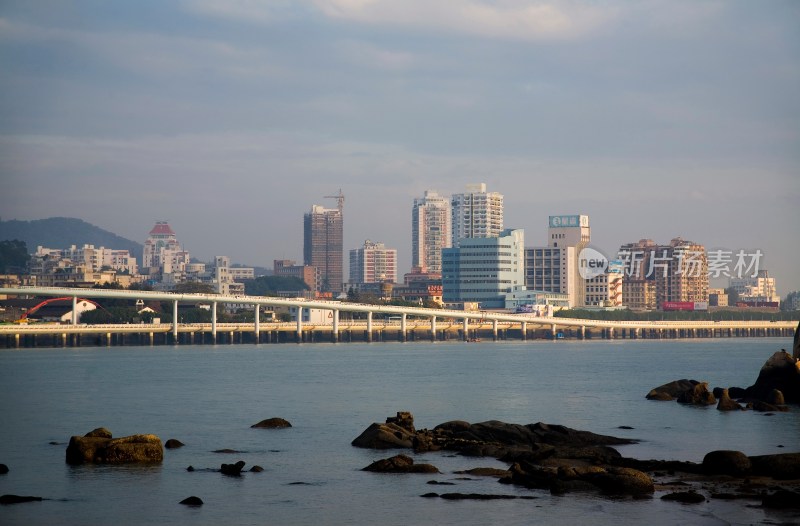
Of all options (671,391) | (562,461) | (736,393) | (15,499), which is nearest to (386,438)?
(562,461)

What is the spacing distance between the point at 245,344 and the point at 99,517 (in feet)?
366

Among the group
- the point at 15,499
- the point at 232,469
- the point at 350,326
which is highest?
the point at 350,326

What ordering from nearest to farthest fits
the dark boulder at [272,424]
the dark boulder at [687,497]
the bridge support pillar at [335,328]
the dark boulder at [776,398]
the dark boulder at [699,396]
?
the dark boulder at [687,497], the dark boulder at [272,424], the dark boulder at [776,398], the dark boulder at [699,396], the bridge support pillar at [335,328]

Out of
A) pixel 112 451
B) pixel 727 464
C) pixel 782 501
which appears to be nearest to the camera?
pixel 782 501

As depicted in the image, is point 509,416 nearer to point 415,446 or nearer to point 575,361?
point 415,446

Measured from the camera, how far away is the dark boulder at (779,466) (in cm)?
2916

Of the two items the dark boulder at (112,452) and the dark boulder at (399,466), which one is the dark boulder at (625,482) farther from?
the dark boulder at (112,452)

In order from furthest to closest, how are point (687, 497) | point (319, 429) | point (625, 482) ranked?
point (319, 429) < point (625, 482) < point (687, 497)

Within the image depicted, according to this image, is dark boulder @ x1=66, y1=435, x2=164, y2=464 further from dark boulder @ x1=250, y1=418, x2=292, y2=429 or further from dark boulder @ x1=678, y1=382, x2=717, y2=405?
dark boulder @ x1=678, y1=382, x2=717, y2=405

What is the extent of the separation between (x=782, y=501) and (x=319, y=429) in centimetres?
1993

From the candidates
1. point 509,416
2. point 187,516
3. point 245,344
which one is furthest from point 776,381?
point 245,344

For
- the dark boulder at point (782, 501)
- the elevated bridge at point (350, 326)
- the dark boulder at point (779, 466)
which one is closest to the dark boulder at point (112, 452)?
the dark boulder at point (779, 466)

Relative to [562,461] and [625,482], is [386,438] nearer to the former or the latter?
[562,461]

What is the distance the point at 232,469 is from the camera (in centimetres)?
3142
